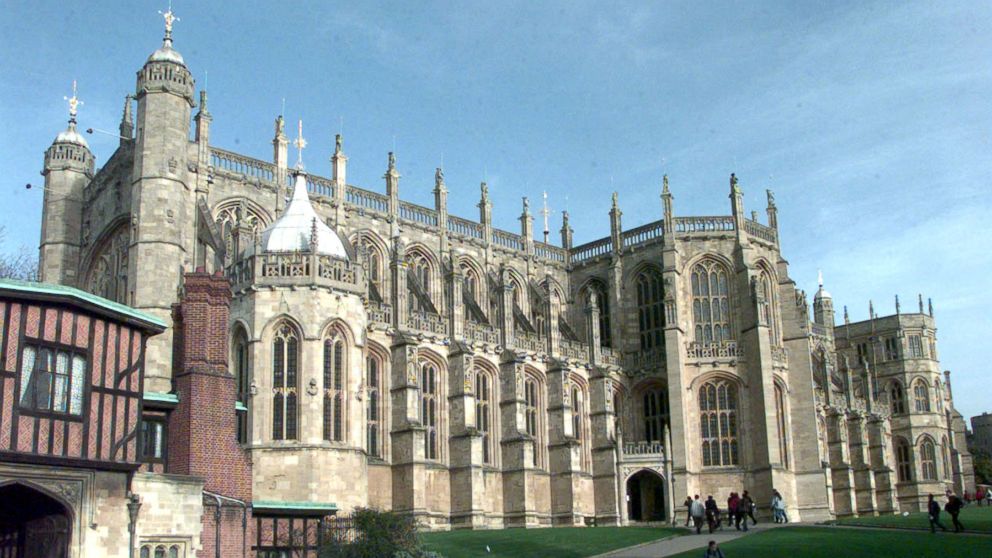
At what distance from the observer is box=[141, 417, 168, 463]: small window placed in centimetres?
2756

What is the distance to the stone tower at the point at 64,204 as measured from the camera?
50.6 m

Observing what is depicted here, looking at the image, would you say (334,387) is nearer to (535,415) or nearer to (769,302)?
(535,415)

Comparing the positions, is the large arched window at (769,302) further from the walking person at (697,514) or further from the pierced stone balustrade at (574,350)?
the walking person at (697,514)

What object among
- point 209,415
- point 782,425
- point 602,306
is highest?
point 602,306

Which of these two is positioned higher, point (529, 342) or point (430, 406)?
point (529, 342)

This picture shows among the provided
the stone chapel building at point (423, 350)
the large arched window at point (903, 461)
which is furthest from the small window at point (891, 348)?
the stone chapel building at point (423, 350)

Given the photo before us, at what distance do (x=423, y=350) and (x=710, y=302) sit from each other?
56.5 ft

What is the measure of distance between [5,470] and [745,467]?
40.1 metres

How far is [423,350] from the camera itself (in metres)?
49.8

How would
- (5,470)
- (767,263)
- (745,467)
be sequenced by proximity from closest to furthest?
(5,470) < (745,467) < (767,263)

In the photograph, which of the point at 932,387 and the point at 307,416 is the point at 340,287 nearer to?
the point at 307,416

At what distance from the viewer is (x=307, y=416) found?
A: 39469 millimetres

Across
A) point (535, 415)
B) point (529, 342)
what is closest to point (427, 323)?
point (529, 342)

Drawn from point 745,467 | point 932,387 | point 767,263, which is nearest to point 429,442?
point 745,467
